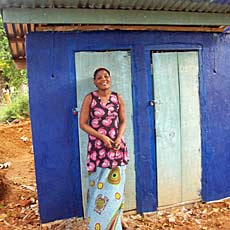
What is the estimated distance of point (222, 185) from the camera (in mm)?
4809

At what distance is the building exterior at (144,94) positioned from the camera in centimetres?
383

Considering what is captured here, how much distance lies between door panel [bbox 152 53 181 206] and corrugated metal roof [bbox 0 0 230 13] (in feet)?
2.87

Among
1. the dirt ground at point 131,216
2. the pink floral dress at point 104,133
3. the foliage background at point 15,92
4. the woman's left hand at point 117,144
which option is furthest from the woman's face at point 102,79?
the foliage background at point 15,92

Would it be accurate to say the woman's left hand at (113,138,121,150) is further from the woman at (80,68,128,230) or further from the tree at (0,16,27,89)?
the tree at (0,16,27,89)

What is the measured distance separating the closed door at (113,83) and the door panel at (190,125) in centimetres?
77

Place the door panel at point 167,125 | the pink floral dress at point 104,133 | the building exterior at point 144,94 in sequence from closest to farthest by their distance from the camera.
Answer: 1. the pink floral dress at point 104,133
2. the building exterior at point 144,94
3. the door panel at point 167,125

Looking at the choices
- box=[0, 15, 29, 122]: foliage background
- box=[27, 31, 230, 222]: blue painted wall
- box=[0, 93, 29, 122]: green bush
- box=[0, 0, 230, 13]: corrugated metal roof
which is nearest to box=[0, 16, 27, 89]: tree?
box=[0, 15, 29, 122]: foliage background

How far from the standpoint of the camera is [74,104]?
4.00 metres

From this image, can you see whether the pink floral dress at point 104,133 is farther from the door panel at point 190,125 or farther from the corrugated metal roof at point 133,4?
the door panel at point 190,125

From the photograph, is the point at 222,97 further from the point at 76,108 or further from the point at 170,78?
the point at 76,108

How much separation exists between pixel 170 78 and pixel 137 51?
1.95 ft

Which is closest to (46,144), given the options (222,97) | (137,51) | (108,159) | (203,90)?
(108,159)

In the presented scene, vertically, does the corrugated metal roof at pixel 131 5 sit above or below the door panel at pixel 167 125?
above

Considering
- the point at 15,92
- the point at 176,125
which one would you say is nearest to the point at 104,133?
the point at 176,125
